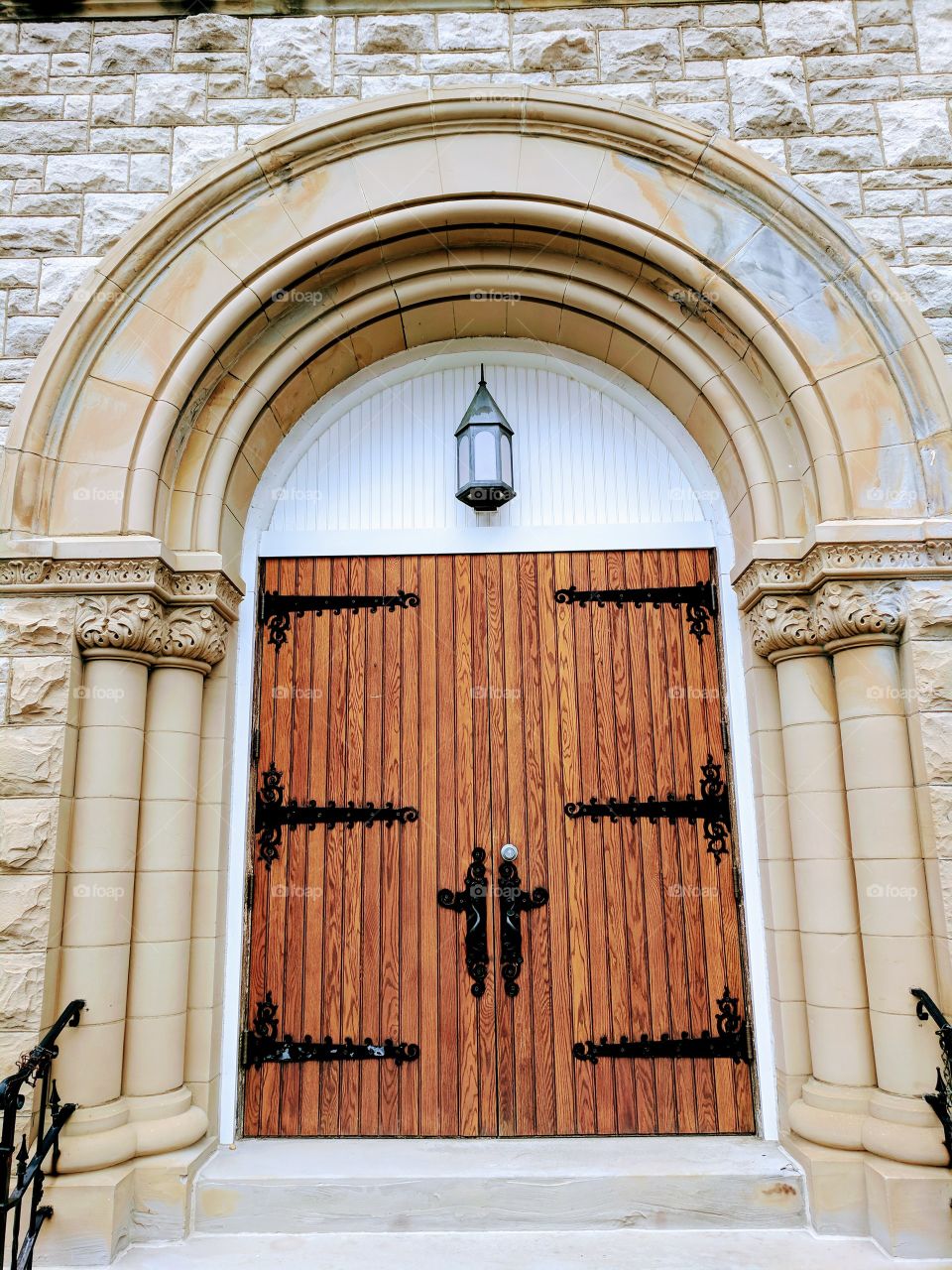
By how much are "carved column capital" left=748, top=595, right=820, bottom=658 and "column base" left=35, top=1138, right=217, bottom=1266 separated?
9.97ft

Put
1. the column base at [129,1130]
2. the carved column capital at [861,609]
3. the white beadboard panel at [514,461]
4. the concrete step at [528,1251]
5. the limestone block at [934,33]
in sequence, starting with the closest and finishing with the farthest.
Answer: the concrete step at [528,1251]
the column base at [129,1130]
the carved column capital at [861,609]
the limestone block at [934,33]
the white beadboard panel at [514,461]

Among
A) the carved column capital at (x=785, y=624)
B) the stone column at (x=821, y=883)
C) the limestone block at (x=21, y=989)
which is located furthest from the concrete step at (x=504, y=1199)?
the carved column capital at (x=785, y=624)

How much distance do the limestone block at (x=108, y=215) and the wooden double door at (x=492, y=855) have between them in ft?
5.23

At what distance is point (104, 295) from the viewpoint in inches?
151

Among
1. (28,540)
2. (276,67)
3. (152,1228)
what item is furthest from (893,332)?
(152,1228)

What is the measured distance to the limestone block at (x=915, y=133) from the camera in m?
3.93

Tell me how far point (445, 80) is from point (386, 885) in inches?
143

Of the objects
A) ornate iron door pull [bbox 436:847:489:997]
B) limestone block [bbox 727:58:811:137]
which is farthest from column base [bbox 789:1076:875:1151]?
limestone block [bbox 727:58:811:137]

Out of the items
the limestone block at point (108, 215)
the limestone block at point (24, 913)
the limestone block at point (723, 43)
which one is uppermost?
the limestone block at point (723, 43)

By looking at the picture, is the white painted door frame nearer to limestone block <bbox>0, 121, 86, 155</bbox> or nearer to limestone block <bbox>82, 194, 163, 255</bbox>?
limestone block <bbox>82, 194, 163, 255</bbox>

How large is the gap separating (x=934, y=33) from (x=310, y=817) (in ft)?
14.9

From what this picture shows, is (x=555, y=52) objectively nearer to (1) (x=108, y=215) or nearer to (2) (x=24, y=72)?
(1) (x=108, y=215)

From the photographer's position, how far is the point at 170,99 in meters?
4.07

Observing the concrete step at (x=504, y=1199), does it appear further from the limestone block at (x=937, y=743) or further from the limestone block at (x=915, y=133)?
the limestone block at (x=915, y=133)
